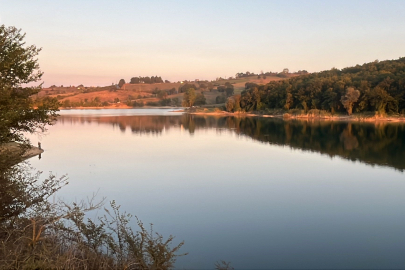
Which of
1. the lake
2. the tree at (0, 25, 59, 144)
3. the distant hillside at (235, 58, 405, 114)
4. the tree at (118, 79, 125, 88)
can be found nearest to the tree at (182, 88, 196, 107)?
the distant hillside at (235, 58, 405, 114)

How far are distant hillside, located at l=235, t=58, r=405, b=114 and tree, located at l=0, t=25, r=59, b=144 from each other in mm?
44809

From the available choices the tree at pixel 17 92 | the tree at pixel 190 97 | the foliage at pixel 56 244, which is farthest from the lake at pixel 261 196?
the tree at pixel 190 97

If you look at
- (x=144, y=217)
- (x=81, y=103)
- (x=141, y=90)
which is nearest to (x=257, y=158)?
(x=144, y=217)

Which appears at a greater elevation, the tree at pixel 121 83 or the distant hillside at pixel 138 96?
the tree at pixel 121 83

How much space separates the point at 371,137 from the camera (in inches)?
1120

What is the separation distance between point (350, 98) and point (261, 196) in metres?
39.8

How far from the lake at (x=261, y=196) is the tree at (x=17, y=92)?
3939 mm

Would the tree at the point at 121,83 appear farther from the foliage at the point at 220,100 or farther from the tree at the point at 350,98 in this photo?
the tree at the point at 350,98

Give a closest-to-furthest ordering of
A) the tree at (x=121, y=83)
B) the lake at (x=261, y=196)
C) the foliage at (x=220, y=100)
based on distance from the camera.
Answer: the lake at (x=261, y=196) < the foliage at (x=220, y=100) < the tree at (x=121, y=83)

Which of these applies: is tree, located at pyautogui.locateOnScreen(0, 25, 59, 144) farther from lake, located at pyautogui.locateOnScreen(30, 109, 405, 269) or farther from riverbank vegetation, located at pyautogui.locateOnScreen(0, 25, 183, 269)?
lake, located at pyautogui.locateOnScreen(30, 109, 405, 269)

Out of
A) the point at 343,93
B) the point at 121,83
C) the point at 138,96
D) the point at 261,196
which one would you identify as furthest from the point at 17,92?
the point at 121,83

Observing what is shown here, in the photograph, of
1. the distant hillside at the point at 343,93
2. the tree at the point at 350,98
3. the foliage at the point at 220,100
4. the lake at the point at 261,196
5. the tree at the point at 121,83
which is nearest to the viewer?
the lake at the point at 261,196

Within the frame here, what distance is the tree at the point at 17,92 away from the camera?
6.99 meters

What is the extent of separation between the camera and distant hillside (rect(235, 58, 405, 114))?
149 feet
